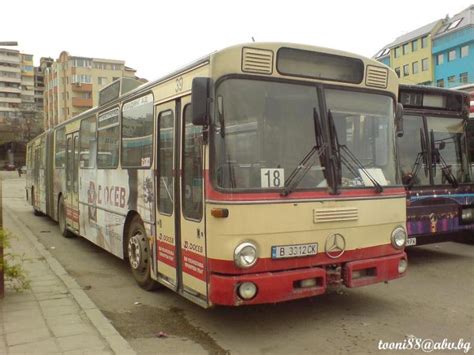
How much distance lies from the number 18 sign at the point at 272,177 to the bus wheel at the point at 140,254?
2.37 metres

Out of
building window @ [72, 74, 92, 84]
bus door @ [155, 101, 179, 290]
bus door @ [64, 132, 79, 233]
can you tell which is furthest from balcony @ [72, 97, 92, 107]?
bus door @ [155, 101, 179, 290]

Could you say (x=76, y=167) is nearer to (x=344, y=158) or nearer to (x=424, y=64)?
(x=344, y=158)

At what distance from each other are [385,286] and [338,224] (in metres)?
2.33

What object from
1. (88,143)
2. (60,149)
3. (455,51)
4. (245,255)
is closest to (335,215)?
(245,255)

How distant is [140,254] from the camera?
6.73m

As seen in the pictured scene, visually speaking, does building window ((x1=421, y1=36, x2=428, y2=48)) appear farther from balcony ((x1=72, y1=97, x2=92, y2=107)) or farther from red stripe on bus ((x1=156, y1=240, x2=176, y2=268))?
red stripe on bus ((x1=156, y1=240, x2=176, y2=268))

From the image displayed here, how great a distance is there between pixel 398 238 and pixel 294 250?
148 cm

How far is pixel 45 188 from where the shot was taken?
15250 mm

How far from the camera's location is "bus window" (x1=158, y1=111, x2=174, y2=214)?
5770 mm

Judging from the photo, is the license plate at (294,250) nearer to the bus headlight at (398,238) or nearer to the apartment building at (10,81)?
the bus headlight at (398,238)

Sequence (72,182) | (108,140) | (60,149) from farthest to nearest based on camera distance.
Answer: (60,149) < (72,182) < (108,140)

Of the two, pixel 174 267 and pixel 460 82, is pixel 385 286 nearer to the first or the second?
pixel 174 267

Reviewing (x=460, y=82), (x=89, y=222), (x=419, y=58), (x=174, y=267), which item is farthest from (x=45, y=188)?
(x=419, y=58)

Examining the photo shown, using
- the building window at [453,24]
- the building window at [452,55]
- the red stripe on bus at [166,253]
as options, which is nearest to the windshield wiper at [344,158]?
the red stripe on bus at [166,253]
